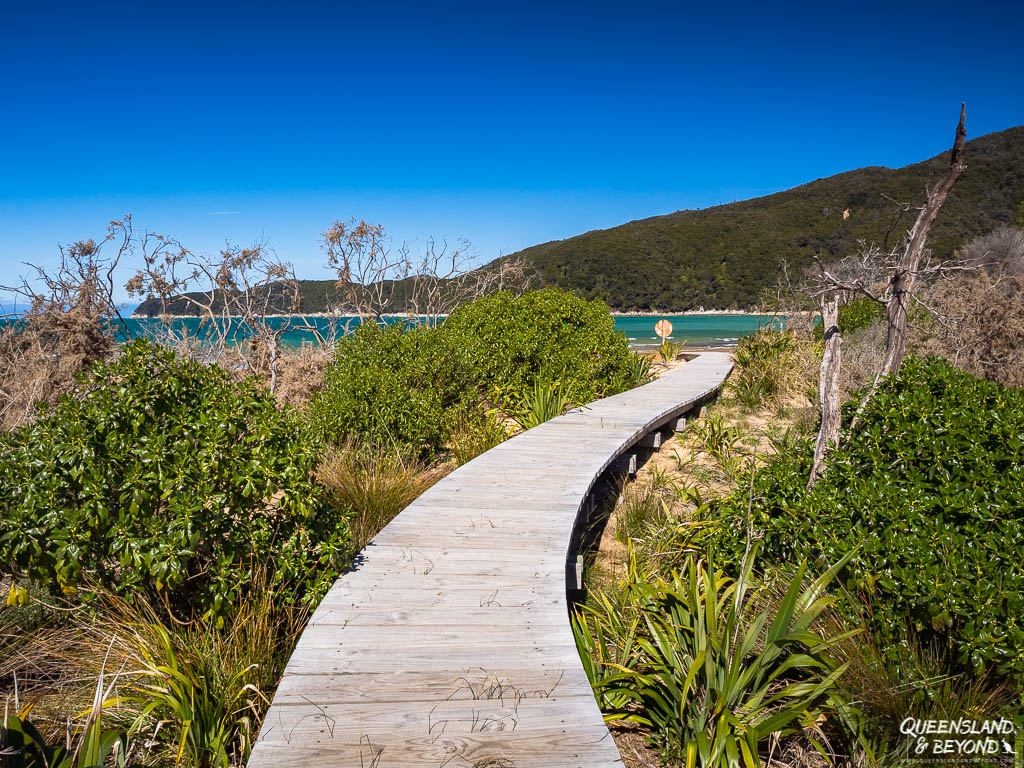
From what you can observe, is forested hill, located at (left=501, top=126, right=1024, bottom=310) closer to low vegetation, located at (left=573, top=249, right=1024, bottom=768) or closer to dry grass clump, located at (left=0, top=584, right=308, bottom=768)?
low vegetation, located at (left=573, top=249, right=1024, bottom=768)

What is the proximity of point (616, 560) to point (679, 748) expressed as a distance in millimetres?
2318

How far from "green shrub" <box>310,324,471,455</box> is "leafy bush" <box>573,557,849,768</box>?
3.65 meters

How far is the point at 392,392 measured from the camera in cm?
631

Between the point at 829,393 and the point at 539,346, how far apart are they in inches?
200

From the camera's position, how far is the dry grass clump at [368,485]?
432 cm

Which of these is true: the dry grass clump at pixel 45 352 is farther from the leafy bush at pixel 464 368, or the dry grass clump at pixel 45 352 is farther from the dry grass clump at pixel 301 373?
the leafy bush at pixel 464 368

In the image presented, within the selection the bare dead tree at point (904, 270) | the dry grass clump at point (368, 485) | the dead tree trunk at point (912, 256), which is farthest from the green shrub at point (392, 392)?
the dead tree trunk at point (912, 256)

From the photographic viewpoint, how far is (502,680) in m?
2.37

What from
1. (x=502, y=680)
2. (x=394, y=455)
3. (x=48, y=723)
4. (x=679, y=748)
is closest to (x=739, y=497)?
(x=679, y=748)

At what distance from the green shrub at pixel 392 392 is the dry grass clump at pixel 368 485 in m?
0.38

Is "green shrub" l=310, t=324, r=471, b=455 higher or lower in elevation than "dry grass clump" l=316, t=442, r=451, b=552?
higher

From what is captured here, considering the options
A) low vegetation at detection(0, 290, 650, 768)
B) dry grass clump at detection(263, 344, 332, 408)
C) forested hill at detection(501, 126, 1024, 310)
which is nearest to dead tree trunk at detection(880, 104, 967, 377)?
low vegetation at detection(0, 290, 650, 768)

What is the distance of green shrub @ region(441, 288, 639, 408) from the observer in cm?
803

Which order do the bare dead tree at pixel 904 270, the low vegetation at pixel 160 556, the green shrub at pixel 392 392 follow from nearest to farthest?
the low vegetation at pixel 160 556 → the bare dead tree at pixel 904 270 → the green shrub at pixel 392 392
